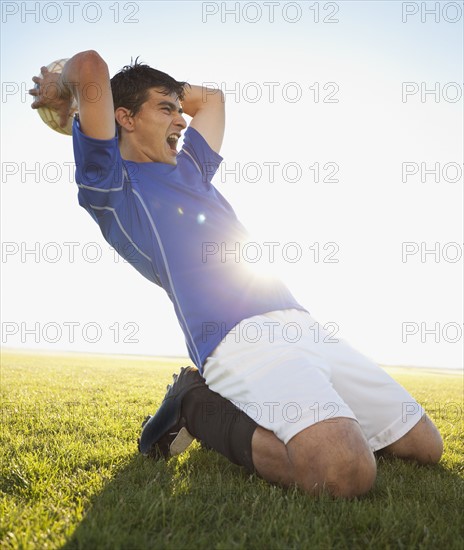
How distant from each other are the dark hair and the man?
13 millimetres

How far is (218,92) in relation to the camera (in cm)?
447

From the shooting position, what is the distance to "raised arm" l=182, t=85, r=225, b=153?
13.4 ft

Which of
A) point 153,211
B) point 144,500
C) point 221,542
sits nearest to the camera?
point 221,542

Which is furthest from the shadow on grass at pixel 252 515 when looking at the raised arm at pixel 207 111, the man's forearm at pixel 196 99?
the man's forearm at pixel 196 99

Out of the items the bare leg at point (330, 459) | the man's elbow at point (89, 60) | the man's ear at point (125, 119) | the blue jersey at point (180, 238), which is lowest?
the bare leg at point (330, 459)

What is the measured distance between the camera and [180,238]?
329 centimetres

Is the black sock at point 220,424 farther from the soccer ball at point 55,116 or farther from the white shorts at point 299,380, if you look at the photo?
the soccer ball at point 55,116

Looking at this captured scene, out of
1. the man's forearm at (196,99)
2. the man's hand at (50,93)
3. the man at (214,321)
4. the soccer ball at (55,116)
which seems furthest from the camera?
the man's forearm at (196,99)

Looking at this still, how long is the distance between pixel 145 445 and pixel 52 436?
112 cm

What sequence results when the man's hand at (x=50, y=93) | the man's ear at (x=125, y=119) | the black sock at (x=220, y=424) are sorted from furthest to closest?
the man's ear at (x=125, y=119) → the man's hand at (x=50, y=93) → the black sock at (x=220, y=424)

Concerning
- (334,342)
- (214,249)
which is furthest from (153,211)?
(334,342)

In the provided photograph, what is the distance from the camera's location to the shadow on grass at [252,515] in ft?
6.93

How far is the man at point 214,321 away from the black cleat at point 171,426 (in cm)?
1

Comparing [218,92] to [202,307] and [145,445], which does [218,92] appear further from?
[145,445]
